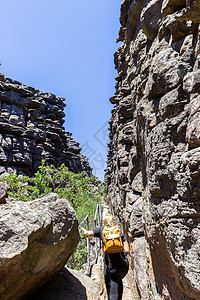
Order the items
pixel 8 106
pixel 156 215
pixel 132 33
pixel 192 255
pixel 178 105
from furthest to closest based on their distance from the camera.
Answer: pixel 8 106
pixel 132 33
pixel 156 215
pixel 178 105
pixel 192 255

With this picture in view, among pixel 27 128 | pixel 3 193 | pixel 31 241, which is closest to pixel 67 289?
pixel 31 241

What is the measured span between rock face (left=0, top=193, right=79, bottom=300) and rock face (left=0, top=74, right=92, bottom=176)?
2051 centimetres

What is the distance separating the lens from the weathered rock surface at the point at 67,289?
267 cm

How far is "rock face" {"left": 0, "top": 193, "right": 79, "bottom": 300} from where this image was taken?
1947mm

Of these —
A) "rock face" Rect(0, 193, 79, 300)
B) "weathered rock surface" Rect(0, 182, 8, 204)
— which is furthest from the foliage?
"weathered rock surface" Rect(0, 182, 8, 204)

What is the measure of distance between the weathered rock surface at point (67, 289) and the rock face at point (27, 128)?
2001 centimetres

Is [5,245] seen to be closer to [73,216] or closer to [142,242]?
[73,216]

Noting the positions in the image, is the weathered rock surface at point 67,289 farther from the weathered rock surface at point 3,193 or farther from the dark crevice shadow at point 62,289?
the weathered rock surface at point 3,193

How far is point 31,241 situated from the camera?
210 centimetres

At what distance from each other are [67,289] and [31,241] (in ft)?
4.46

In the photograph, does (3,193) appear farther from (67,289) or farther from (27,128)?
(27,128)

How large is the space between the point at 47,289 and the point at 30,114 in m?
27.1

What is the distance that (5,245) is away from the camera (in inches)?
76.1

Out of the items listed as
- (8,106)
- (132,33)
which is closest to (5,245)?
(132,33)
